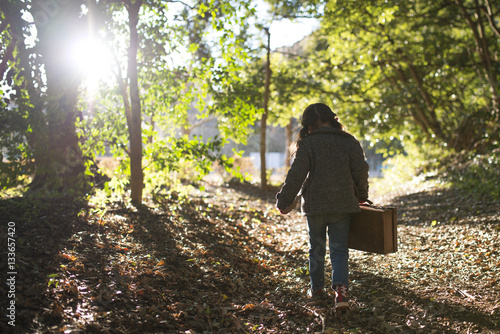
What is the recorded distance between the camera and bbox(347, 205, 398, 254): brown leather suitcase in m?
3.30

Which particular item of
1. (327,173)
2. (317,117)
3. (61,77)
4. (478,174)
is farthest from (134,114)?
(478,174)

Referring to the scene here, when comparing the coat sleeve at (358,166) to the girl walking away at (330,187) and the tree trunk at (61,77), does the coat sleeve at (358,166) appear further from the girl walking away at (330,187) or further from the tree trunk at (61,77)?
the tree trunk at (61,77)

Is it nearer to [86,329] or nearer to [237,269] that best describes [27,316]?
[86,329]

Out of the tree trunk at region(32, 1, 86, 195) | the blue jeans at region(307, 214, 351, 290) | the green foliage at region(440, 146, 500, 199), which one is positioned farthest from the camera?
the green foliage at region(440, 146, 500, 199)

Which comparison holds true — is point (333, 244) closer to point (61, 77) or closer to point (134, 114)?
point (134, 114)

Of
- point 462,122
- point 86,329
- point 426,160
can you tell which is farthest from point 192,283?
point 426,160

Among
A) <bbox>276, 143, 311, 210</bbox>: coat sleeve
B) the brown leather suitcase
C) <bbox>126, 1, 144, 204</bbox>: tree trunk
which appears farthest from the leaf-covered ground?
<bbox>276, 143, 311, 210</bbox>: coat sleeve

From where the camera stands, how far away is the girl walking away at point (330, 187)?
3346mm

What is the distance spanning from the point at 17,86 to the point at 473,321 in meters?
4.95

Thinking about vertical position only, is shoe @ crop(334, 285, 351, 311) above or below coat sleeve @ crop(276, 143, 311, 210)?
below

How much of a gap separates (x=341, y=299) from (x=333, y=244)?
0.48 meters

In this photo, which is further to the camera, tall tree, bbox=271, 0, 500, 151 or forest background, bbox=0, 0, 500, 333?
tall tree, bbox=271, 0, 500, 151

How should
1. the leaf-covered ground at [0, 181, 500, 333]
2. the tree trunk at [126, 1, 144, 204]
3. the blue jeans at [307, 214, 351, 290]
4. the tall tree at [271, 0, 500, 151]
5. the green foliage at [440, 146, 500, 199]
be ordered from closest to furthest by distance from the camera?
the leaf-covered ground at [0, 181, 500, 333]
the blue jeans at [307, 214, 351, 290]
the tree trunk at [126, 1, 144, 204]
the green foliage at [440, 146, 500, 199]
the tall tree at [271, 0, 500, 151]

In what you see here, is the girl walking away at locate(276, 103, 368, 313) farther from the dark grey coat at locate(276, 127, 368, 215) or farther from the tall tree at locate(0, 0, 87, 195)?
the tall tree at locate(0, 0, 87, 195)
